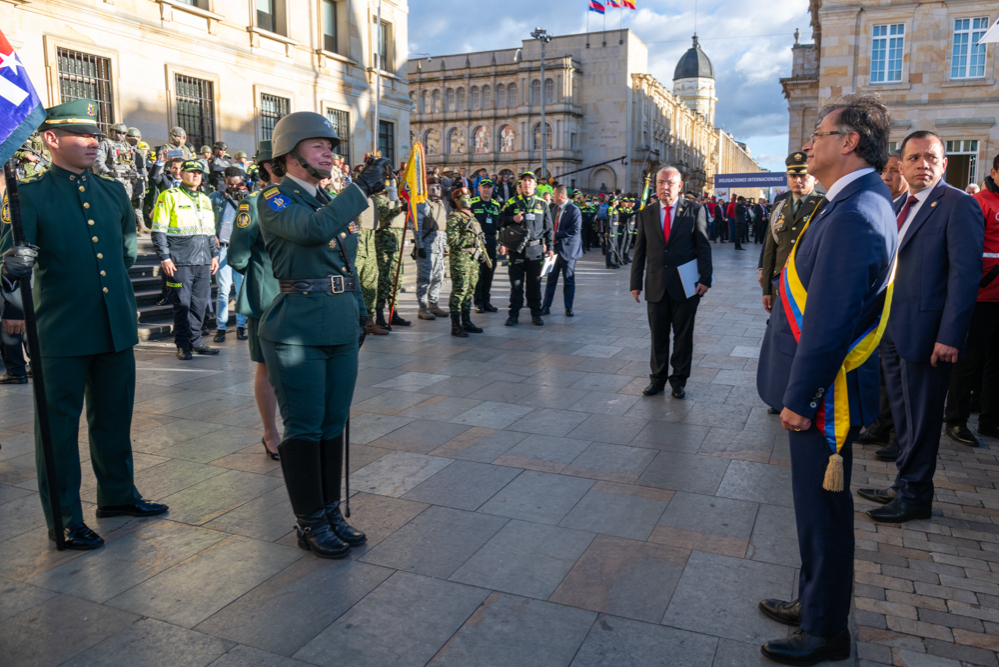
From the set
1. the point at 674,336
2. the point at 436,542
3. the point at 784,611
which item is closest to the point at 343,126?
the point at 674,336

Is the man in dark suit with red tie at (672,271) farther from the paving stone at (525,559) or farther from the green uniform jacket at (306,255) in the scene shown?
the green uniform jacket at (306,255)

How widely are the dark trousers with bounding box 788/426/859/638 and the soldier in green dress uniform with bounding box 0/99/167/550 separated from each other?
3.24 m

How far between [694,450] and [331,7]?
2327 cm

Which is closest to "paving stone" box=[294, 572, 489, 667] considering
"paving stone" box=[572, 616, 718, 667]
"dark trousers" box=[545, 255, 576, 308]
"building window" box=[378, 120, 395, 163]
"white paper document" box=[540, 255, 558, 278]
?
"paving stone" box=[572, 616, 718, 667]

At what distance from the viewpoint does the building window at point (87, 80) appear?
1531 centimetres

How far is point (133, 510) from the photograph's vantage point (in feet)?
13.3

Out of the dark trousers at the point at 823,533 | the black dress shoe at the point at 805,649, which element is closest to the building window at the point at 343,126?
the dark trousers at the point at 823,533

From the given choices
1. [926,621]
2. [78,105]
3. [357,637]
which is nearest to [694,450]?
[926,621]

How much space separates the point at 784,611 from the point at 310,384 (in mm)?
2255

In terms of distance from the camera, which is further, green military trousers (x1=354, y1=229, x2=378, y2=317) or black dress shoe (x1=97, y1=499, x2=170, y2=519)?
green military trousers (x1=354, y1=229, x2=378, y2=317)

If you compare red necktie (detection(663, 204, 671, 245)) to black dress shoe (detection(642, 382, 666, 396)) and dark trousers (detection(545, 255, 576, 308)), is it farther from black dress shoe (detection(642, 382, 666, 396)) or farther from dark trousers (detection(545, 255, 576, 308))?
dark trousers (detection(545, 255, 576, 308))

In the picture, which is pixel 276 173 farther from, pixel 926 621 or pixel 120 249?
pixel 926 621

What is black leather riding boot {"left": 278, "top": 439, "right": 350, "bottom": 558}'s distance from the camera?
3506 millimetres

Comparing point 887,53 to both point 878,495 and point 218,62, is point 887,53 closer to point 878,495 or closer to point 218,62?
point 218,62
